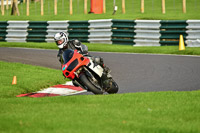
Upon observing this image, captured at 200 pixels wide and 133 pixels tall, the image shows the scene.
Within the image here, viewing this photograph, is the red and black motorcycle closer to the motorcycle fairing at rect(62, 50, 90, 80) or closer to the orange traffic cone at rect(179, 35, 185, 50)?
the motorcycle fairing at rect(62, 50, 90, 80)

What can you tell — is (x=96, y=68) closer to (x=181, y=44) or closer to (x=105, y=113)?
(x=105, y=113)

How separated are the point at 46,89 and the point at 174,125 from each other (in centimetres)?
543

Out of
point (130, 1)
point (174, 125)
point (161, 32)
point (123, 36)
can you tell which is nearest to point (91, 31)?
point (123, 36)

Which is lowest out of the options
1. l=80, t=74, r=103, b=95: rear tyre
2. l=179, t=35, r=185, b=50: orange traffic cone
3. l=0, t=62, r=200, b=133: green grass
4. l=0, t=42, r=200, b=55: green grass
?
l=0, t=62, r=200, b=133: green grass

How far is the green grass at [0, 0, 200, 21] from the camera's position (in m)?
24.2

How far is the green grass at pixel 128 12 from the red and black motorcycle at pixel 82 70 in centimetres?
1398

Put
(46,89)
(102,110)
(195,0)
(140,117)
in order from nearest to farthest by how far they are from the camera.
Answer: (140,117), (102,110), (46,89), (195,0)

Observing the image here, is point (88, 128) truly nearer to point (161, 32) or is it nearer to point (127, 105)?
point (127, 105)

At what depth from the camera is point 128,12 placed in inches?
1235

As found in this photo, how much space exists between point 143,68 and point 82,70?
501 cm

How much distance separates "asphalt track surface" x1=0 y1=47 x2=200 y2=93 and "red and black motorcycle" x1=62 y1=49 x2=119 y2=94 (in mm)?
1516

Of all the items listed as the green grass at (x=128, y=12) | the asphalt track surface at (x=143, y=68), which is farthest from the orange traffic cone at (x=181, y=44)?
the green grass at (x=128, y=12)

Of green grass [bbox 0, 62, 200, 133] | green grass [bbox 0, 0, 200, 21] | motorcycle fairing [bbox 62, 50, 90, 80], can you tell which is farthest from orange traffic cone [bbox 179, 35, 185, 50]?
motorcycle fairing [bbox 62, 50, 90, 80]

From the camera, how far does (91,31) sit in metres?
21.4
